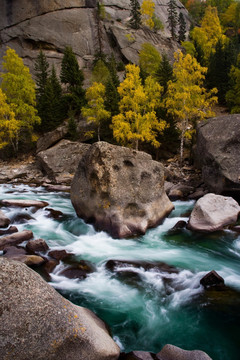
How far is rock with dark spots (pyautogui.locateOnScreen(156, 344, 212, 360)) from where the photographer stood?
328 cm

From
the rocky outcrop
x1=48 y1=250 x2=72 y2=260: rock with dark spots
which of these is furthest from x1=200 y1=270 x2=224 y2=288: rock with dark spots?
the rocky outcrop

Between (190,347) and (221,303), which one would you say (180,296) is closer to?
(221,303)

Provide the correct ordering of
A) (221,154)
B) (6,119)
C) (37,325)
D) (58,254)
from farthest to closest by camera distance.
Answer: (6,119) < (221,154) < (58,254) < (37,325)

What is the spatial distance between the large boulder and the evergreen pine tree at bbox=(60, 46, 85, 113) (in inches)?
1118

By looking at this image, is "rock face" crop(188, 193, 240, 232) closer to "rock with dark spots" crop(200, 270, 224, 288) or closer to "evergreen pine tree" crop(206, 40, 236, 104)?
"rock with dark spots" crop(200, 270, 224, 288)

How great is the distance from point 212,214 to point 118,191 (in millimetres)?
3600

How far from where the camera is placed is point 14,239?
749 centimetres

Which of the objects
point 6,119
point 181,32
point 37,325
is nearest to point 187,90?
point 6,119

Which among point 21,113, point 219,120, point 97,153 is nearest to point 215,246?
point 97,153

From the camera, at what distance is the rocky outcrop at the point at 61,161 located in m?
21.1

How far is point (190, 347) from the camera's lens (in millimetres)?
4004

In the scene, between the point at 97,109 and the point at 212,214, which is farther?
the point at 97,109

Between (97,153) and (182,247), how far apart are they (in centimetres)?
447

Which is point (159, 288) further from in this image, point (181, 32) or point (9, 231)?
point (181, 32)
